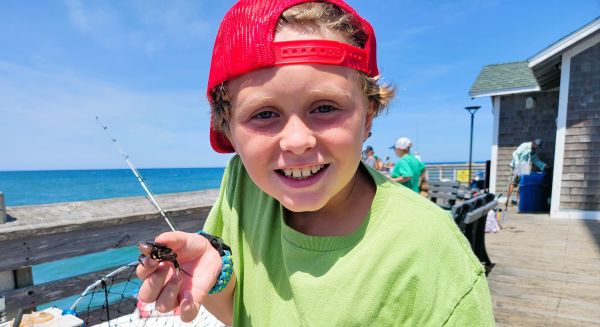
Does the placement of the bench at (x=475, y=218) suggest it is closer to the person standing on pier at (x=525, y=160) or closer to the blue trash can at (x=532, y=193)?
the blue trash can at (x=532, y=193)

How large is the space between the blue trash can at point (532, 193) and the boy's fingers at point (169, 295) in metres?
9.64

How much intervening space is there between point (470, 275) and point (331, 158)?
0.36 m

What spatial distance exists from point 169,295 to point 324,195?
440 millimetres

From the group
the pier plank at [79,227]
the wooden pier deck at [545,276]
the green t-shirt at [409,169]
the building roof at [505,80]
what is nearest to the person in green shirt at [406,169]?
the green t-shirt at [409,169]

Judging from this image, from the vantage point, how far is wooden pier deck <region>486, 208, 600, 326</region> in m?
2.99

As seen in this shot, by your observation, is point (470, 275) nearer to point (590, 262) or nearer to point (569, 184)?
point (590, 262)

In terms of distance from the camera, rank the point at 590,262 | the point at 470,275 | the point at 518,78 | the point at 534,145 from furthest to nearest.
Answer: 1. the point at 518,78
2. the point at 534,145
3. the point at 590,262
4. the point at 470,275

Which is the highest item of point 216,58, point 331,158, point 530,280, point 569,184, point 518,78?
point 518,78

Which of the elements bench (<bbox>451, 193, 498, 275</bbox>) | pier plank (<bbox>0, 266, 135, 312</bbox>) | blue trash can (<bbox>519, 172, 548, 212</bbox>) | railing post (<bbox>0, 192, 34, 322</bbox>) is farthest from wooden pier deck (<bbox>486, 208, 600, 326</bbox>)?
railing post (<bbox>0, 192, 34, 322</bbox>)

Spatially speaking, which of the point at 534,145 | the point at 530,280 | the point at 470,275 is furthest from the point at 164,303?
the point at 534,145

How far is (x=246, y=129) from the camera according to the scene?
0.83 meters

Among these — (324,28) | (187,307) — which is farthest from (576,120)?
(187,307)

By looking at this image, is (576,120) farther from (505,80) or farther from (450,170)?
(450,170)

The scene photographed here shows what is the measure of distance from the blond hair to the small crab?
353 mm
